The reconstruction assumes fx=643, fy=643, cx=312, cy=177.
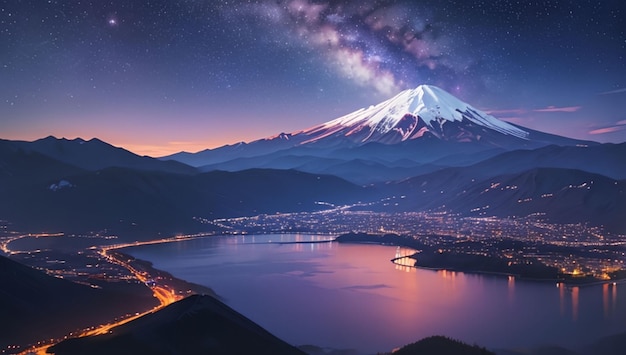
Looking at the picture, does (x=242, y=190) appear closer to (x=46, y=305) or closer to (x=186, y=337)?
(x=46, y=305)

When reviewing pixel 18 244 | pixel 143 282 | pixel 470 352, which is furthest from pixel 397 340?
pixel 18 244

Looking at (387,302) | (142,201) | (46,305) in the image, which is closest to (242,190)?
(142,201)

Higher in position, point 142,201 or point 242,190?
point 242,190

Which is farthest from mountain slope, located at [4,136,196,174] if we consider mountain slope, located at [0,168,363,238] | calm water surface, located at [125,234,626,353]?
calm water surface, located at [125,234,626,353]

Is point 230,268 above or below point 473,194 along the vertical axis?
below

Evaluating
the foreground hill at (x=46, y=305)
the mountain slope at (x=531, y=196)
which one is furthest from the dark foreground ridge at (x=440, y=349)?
the mountain slope at (x=531, y=196)

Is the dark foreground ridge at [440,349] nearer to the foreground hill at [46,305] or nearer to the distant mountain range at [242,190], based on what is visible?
the foreground hill at [46,305]

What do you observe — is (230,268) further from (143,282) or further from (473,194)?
(473,194)
